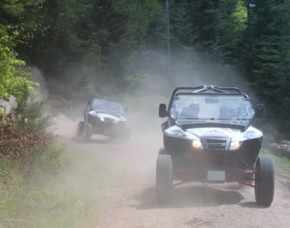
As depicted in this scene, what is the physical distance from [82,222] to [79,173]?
203 inches

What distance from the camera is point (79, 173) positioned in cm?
1355

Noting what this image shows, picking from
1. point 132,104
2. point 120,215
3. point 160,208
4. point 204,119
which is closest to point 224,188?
point 204,119

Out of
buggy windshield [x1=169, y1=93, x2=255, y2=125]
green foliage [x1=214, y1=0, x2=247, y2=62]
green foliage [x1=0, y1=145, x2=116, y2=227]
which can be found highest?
green foliage [x1=214, y1=0, x2=247, y2=62]

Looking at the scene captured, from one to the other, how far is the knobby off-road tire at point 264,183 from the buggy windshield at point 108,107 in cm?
1658

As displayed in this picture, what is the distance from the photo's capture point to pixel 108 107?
1045 inches

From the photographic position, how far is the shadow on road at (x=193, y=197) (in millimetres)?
10156

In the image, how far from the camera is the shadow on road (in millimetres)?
10156

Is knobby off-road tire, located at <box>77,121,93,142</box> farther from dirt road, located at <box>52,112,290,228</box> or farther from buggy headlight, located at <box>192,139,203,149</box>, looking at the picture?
buggy headlight, located at <box>192,139,203,149</box>

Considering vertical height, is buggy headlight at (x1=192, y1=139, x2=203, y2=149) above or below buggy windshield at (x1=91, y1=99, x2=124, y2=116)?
above

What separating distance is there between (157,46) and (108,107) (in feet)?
92.8

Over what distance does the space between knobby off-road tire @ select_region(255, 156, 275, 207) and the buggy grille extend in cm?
73

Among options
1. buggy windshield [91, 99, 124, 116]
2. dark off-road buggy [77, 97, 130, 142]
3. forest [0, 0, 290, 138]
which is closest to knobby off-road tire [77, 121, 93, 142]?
dark off-road buggy [77, 97, 130, 142]

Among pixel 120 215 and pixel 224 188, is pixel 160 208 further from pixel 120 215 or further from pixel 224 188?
pixel 224 188


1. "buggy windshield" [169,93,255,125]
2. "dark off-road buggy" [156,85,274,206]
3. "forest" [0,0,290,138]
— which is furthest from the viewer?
"forest" [0,0,290,138]
